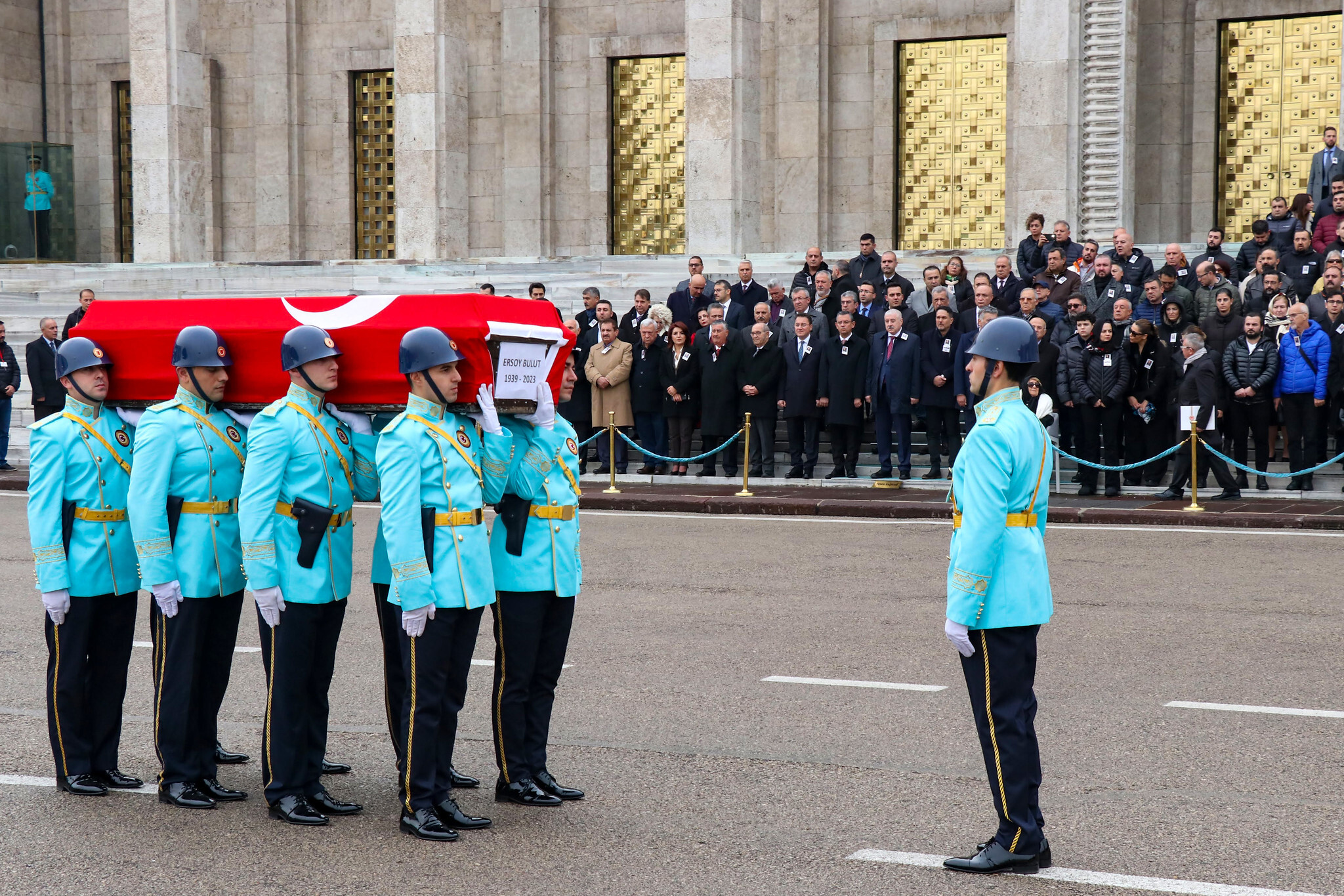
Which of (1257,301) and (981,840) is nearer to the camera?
(981,840)

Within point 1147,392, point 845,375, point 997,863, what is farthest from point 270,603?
point 845,375

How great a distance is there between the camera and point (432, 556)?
20.7 ft

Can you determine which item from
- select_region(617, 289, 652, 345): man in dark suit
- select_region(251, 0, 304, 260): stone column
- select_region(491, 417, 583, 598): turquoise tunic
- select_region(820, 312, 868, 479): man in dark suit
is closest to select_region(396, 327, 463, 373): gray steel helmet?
select_region(491, 417, 583, 598): turquoise tunic

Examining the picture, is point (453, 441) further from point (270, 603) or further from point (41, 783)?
point (41, 783)

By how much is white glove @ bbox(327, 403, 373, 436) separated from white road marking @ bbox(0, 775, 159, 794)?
1.85 m

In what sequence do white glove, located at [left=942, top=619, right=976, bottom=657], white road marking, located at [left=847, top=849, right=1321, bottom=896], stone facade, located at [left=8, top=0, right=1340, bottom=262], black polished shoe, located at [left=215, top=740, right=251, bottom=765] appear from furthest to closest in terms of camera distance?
stone facade, located at [left=8, top=0, right=1340, bottom=262], black polished shoe, located at [left=215, top=740, right=251, bottom=765], white glove, located at [left=942, top=619, right=976, bottom=657], white road marking, located at [left=847, top=849, right=1321, bottom=896]

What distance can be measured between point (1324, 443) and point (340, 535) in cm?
1413

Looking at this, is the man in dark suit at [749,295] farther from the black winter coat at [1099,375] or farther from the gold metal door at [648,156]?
the gold metal door at [648,156]

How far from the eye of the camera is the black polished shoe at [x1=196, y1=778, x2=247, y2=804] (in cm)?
686

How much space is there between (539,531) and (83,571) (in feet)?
6.81

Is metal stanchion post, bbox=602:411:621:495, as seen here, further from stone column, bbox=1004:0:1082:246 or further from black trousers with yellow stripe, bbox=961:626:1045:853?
black trousers with yellow stripe, bbox=961:626:1045:853

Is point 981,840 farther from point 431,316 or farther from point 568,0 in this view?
point 568,0

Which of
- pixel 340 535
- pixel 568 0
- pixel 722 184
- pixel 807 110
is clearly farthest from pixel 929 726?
pixel 568 0

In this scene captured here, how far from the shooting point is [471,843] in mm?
6250
